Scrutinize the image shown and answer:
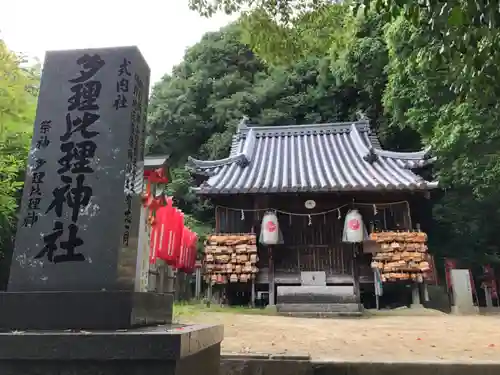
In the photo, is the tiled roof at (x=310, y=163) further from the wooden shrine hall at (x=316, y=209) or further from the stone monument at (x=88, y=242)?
the stone monument at (x=88, y=242)

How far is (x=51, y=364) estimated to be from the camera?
2426 mm

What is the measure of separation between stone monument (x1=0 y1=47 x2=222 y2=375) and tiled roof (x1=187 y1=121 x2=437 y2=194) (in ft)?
31.1

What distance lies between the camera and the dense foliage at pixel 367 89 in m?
4.54

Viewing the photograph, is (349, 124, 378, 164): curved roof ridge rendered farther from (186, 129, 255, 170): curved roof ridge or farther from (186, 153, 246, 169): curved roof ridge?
(186, 153, 246, 169): curved roof ridge

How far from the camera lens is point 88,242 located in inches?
122

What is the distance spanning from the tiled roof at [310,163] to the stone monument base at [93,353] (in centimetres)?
1059

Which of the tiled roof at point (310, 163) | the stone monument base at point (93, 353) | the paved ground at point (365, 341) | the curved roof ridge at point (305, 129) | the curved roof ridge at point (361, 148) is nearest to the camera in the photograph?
the stone monument base at point (93, 353)

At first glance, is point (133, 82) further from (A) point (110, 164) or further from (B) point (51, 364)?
(B) point (51, 364)

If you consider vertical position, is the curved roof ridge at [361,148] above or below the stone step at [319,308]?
above

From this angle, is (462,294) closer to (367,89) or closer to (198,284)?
(198,284)

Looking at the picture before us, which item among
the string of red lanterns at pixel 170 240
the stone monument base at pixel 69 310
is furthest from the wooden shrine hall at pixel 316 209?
the stone monument base at pixel 69 310

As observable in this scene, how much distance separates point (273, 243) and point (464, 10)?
1032cm

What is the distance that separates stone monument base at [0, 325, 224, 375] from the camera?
2367mm

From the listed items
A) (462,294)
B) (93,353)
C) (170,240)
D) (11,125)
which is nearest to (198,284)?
(170,240)
